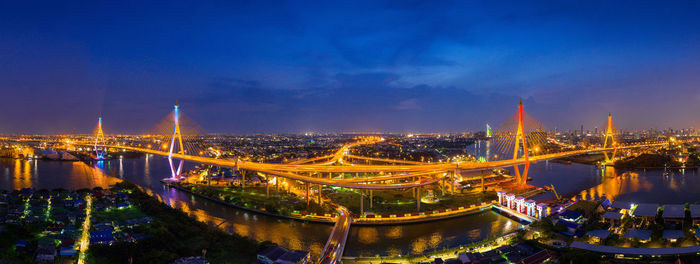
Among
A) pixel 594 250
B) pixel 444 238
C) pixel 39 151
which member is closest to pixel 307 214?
pixel 444 238

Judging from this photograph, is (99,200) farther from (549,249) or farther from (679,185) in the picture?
(679,185)

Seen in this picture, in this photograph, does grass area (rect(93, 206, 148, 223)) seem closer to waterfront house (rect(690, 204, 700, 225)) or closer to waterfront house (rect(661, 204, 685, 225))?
waterfront house (rect(661, 204, 685, 225))

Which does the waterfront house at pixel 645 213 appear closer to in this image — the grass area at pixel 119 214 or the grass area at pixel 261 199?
the grass area at pixel 261 199

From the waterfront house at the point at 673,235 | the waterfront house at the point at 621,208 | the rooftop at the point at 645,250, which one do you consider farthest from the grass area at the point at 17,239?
the waterfront house at the point at 621,208

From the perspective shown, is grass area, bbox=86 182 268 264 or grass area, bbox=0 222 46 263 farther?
grass area, bbox=86 182 268 264

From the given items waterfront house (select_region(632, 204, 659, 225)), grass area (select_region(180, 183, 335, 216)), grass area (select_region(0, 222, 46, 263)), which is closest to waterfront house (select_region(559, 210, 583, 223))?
waterfront house (select_region(632, 204, 659, 225))

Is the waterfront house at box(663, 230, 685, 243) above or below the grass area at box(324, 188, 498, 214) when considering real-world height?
above

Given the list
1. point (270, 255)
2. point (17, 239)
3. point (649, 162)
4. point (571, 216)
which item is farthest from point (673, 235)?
point (649, 162)

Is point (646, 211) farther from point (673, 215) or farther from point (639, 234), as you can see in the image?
point (639, 234)
